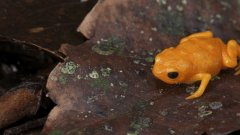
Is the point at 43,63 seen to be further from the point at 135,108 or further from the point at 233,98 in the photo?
the point at 233,98

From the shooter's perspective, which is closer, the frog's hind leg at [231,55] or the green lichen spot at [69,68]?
the green lichen spot at [69,68]

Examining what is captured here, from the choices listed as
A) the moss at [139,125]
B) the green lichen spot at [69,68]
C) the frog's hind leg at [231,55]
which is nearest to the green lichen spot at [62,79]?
the green lichen spot at [69,68]


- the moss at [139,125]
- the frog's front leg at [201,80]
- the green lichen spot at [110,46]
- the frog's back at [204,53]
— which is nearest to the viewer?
the moss at [139,125]

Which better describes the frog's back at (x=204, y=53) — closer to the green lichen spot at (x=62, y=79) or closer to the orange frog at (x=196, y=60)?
the orange frog at (x=196, y=60)

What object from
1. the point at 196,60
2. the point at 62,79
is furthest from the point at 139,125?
the point at 196,60

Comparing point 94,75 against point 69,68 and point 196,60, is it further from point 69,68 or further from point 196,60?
point 196,60

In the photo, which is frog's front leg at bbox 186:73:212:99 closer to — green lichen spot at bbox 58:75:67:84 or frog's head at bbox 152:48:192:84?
frog's head at bbox 152:48:192:84

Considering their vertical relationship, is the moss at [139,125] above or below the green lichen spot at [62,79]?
below

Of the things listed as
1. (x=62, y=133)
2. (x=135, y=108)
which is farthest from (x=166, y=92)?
(x=62, y=133)
